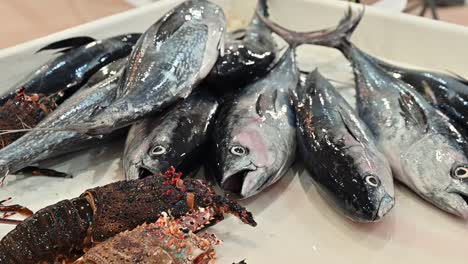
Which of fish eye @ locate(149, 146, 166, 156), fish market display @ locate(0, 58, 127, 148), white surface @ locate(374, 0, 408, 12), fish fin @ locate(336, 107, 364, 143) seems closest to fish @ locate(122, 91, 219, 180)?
fish eye @ locate(149, 146, 166, 156)

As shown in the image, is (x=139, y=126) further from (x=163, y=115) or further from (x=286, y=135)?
(x=286, y=135)

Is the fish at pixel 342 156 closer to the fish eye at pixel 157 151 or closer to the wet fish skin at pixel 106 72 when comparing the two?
the fish eye at pixel 157 151

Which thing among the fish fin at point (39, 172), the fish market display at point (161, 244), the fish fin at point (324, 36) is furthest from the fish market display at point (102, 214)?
the fish fin at point (324, 36)

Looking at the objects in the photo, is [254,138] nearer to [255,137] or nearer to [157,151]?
[255,137]

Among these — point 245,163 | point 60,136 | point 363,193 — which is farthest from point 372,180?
point 60,136

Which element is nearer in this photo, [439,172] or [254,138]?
[439,172]

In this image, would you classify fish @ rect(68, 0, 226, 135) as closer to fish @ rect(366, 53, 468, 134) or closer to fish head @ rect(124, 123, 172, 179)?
fish head @ rect(124, 123, 172, 179)
